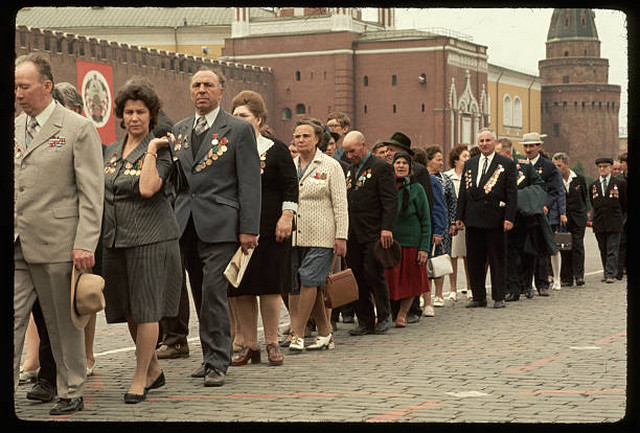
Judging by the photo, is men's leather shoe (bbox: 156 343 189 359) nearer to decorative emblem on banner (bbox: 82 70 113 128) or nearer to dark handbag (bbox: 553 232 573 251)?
dark handbag (bbox: 553 232 573 251)

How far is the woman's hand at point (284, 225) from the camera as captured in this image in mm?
8023

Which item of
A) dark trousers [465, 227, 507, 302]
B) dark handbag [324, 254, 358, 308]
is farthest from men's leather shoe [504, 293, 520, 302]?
dark handbag [324, 254, 358, 308]

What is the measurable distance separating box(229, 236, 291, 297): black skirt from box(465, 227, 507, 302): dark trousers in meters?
4.49

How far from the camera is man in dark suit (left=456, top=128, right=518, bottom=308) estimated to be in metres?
12.3

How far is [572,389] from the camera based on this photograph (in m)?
6.86

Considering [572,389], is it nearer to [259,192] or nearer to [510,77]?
[259,192]

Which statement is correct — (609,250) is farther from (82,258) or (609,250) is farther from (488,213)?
(82,258)

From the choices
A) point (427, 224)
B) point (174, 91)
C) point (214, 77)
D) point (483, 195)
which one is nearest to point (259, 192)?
point (214, 77)

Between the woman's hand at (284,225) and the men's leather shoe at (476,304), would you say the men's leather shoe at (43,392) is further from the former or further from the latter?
the men's leather shoe at (476,304)

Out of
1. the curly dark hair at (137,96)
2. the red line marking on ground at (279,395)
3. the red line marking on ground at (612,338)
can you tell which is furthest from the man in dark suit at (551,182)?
the curly dark hair at (137,96)

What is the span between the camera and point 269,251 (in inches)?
320

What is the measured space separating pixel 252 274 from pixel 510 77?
95462 mm

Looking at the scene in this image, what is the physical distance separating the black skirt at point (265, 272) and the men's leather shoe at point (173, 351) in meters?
0.67

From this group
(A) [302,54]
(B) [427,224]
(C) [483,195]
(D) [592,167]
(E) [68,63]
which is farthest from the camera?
(D) [592,167]
